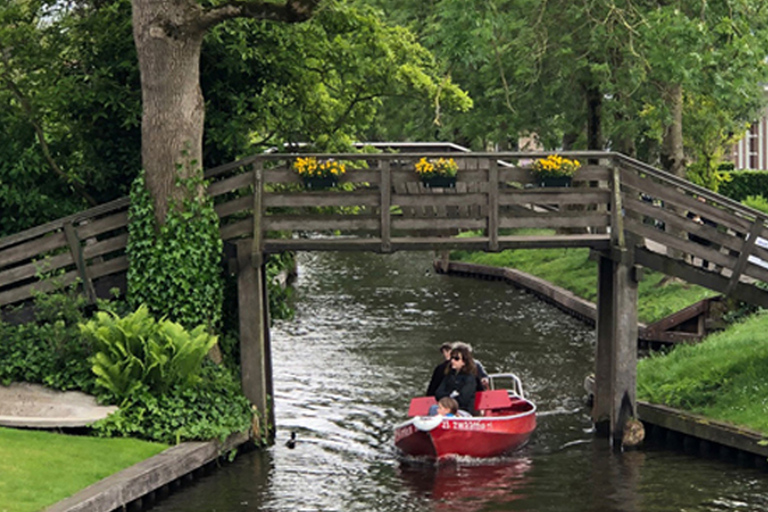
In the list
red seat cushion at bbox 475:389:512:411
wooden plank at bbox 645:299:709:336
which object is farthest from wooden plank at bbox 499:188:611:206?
wooden plank at bbox 645:299:709:336

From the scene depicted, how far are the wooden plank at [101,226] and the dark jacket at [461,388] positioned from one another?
5.53m

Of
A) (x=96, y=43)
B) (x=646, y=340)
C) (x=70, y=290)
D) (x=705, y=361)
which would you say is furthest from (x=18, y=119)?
(x=646, y=340)

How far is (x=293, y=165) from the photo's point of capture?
71.7 feet

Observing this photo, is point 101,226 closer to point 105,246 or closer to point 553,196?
point 105,246

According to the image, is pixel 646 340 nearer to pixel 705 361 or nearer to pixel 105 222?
pixel 705 361

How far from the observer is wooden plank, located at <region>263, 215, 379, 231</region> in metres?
21.6

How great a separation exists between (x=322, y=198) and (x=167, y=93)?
285 centimetres

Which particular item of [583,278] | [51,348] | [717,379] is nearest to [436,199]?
[717,379]

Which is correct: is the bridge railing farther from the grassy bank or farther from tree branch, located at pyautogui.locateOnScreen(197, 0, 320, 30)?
tree branch, located at pyautogui.locateOnScreen(197, 0, 320, 30)

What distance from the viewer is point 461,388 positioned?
21.6 meters

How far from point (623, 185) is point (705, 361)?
151 inches

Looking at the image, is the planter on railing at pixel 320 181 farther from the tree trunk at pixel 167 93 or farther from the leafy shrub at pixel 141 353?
the leafy shrub at pixel 141 353

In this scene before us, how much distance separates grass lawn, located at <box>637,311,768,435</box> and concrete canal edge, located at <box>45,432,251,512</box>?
7.39 meters

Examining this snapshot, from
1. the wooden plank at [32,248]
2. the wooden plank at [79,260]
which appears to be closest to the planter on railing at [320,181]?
the wooden plank at [79,260]
